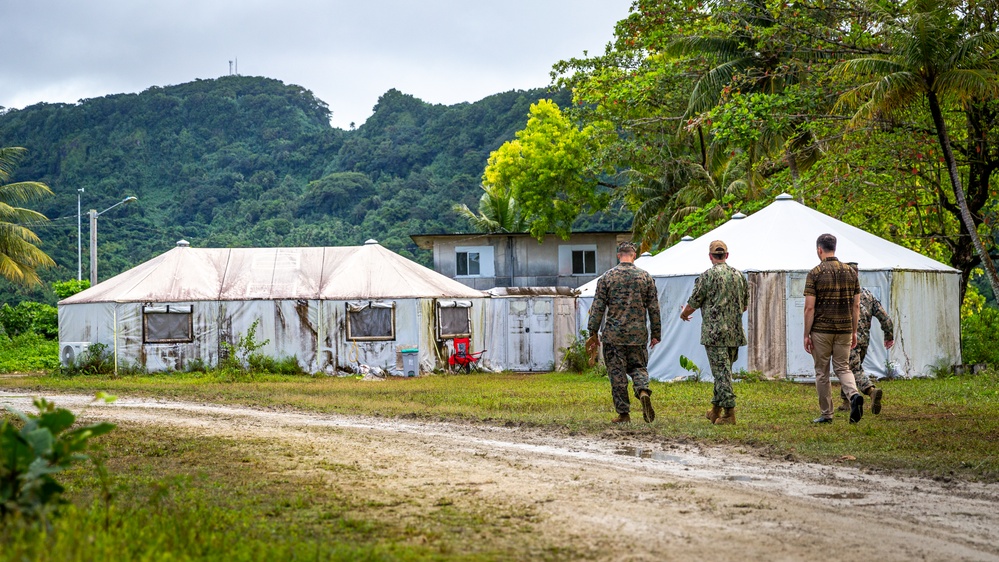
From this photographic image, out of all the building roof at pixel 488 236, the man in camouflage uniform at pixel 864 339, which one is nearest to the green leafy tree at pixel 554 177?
the building roof at pixel 488 236

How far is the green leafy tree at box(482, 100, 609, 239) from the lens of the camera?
37938 millimetres

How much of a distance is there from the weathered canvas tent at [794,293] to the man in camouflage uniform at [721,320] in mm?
7291

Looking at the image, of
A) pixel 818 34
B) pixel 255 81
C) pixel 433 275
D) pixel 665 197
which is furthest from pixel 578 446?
pixel 255 81

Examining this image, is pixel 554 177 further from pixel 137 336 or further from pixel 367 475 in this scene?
pixel 367 475

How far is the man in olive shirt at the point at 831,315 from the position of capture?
9438mm

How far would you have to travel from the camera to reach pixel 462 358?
77.7ft

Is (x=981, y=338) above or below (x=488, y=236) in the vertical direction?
below

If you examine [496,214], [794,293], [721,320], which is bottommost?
[721,320]

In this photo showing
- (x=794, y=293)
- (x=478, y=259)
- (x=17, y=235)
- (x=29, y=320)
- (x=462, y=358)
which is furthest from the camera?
(x=478, y=259)

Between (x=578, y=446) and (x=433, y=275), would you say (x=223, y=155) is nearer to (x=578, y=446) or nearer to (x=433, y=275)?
(x=433, y=275)

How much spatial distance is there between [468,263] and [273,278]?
15.7m

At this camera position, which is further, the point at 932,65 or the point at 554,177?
the point at 554,177

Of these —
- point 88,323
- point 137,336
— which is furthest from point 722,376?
point 88,323

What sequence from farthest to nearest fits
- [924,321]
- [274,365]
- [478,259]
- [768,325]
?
[478,259]
[274,365]
[924,321]
[768,325]
